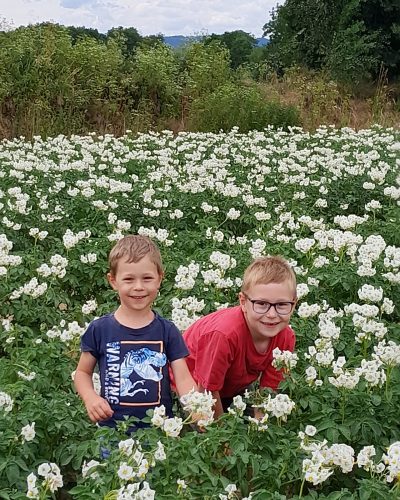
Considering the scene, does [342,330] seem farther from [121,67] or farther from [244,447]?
[121,67]

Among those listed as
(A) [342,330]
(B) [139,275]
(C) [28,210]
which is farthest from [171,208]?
(B) [139,275]

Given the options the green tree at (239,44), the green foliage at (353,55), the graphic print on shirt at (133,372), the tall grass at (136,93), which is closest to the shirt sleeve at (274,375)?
the graphic print on shirt at (133,372)

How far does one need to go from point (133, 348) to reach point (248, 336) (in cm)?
53

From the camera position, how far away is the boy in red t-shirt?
3.13m

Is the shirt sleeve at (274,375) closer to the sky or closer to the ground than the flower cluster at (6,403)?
closer to the ground

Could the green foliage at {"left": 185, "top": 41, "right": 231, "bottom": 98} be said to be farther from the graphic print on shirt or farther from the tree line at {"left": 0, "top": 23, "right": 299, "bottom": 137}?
the graphic print on shirt

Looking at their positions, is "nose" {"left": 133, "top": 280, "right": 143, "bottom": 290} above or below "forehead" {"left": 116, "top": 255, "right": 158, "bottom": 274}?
below

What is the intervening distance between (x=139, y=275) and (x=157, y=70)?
14.4m

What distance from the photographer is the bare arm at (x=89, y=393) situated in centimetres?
292

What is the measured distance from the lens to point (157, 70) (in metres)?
16.8

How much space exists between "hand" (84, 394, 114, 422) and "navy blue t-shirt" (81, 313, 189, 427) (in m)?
0.13

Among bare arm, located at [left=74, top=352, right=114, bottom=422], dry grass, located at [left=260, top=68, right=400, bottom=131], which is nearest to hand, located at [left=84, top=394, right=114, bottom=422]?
bare arm, located at [left=74, top=352, right=114, bottom=422]

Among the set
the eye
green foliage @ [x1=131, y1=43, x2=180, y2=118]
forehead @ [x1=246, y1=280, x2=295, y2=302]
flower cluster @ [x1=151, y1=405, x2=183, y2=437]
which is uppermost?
green foliage @ [x1=131, y1=43, x2=180, y2=118]

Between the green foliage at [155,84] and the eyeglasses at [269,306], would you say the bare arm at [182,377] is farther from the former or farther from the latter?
the green foliage at [155,84]
